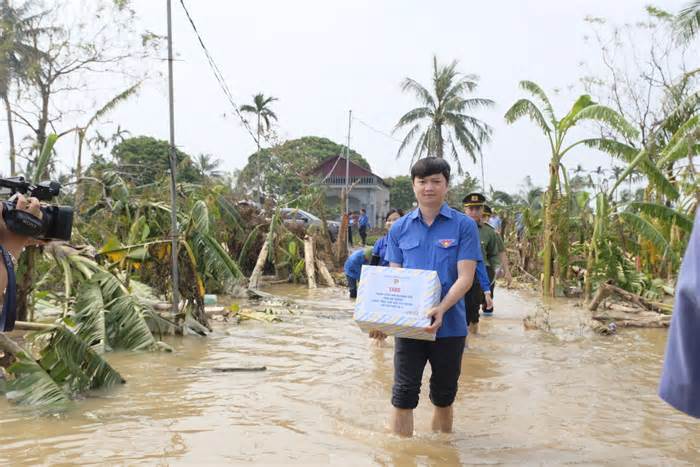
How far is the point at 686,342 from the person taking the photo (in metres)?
1.23

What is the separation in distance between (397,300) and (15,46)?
81.9 ft

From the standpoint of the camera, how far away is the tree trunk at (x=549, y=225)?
43.9 ft

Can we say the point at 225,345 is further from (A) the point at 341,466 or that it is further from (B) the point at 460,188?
(B) the point at 460,188

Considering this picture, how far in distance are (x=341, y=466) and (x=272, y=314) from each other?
20.5 ft

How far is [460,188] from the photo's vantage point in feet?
140

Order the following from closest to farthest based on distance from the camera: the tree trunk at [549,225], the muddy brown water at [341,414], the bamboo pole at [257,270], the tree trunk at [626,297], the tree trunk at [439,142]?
the muddy brown water at [341,414] → the tree trunk at [626,297] → the tree trunk at [549,225] → the bamboo pole at [257,270] → the tree trunk at [439,142]

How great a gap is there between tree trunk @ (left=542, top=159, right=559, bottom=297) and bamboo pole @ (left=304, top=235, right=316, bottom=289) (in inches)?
179

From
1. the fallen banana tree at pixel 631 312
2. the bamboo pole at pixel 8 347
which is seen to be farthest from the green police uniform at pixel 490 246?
the bamboo pole at pixel 8 347

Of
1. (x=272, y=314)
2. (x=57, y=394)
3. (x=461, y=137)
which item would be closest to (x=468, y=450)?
(x=57, y=394)

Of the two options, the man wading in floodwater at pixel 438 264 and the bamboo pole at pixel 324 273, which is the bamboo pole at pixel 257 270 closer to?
the bamboo pole at pixel 324 273

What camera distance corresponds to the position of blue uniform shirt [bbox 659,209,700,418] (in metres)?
1.20

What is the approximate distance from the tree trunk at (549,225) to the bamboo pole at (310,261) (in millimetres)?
4542

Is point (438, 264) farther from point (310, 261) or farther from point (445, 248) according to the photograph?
point (310, 261)

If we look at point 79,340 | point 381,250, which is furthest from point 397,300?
point 79,340
